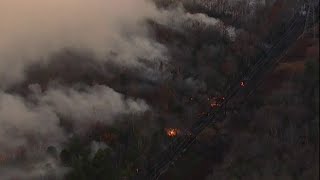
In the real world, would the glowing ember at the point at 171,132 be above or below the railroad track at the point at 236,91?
below

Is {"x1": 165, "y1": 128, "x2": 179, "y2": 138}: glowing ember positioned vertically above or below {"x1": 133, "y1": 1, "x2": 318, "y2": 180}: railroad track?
below

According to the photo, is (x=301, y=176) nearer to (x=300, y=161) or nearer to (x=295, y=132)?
(x=300, y=161)

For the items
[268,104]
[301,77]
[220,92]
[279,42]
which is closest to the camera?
[301,77]

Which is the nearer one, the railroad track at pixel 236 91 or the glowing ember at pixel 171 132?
the railroad track at pixel 236 91

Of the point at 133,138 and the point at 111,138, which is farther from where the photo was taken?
the point at 111,138

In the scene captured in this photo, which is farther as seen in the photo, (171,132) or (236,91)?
(171,132)

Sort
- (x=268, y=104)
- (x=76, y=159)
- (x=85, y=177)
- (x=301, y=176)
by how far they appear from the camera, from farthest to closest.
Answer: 1. (x=76, y=159)
2. (x=85, y=177)
3. (x=268, y=104)
4. (x=301, y=176)

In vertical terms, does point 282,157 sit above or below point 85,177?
above

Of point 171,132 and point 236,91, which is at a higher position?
point 236,91

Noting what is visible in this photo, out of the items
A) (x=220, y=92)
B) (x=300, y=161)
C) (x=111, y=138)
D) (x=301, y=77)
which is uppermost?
(x=301, y=77)

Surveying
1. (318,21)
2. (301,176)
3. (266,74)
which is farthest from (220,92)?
(301,176)

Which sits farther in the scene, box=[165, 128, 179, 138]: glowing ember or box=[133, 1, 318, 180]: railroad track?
box=[165, 128, 179, 138]: glowing ember
